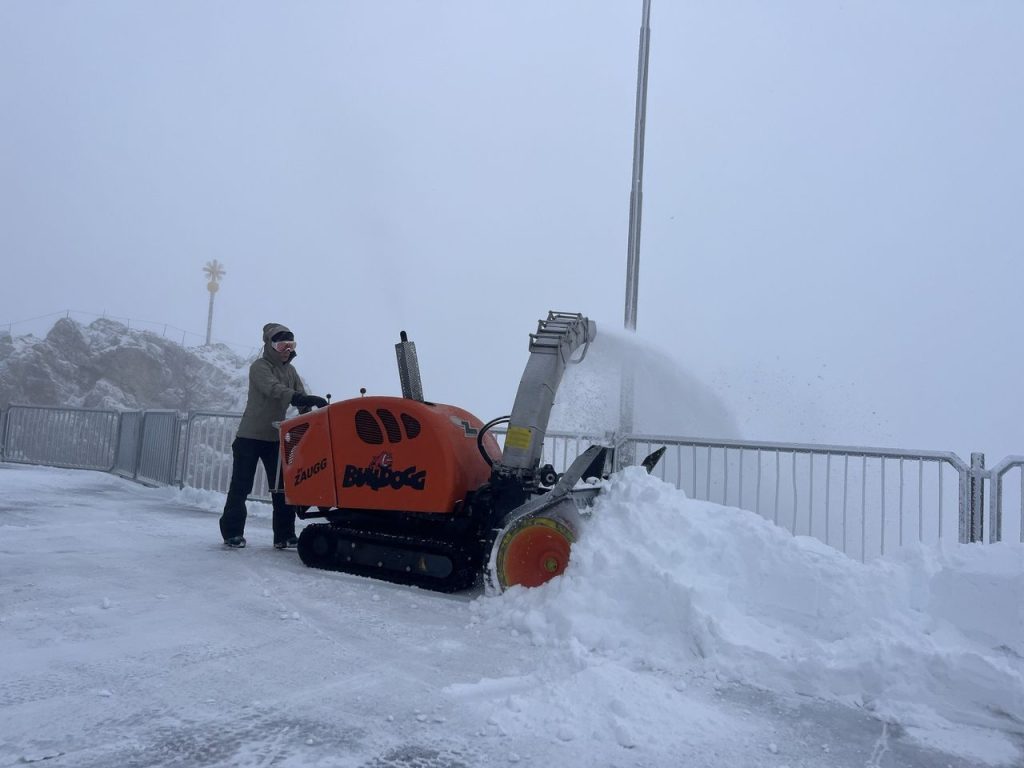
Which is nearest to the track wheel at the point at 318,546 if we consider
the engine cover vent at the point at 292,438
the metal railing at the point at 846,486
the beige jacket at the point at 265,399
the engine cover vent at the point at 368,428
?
the engine cover vent at the point at 292,438

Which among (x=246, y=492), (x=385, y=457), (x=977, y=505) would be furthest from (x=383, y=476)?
(x=977, y=505)

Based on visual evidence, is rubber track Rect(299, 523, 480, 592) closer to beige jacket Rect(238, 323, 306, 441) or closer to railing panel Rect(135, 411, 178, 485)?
beige jacket Rect(238, 323, 306, 441)

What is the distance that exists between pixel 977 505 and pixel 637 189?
5.25 m

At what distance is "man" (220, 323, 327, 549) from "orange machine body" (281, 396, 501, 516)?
552 millimetres

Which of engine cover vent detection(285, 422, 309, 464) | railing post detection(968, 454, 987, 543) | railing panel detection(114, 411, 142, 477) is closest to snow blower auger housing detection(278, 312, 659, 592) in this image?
engine cover vent detection(285, 422, 309, 464)

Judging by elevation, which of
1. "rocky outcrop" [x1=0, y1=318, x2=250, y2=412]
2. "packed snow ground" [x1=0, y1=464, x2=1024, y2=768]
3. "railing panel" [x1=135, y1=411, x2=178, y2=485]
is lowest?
"packed snow ground" [x1=0, y1=464, x2=1024, y2=768]

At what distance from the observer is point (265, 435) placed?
6.48 metres

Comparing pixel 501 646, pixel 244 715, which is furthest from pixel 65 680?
pixel 501 646

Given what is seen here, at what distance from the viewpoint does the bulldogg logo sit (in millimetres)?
5273

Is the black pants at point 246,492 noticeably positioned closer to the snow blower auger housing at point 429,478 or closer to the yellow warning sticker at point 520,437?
the snow blower auger housing at point 429,478

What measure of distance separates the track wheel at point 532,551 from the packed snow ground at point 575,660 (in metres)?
0.12

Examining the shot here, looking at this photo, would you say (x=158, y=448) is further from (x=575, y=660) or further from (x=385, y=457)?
(x=575, y=660)

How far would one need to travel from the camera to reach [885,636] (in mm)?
3570

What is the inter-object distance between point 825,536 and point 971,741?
3.20 meters
